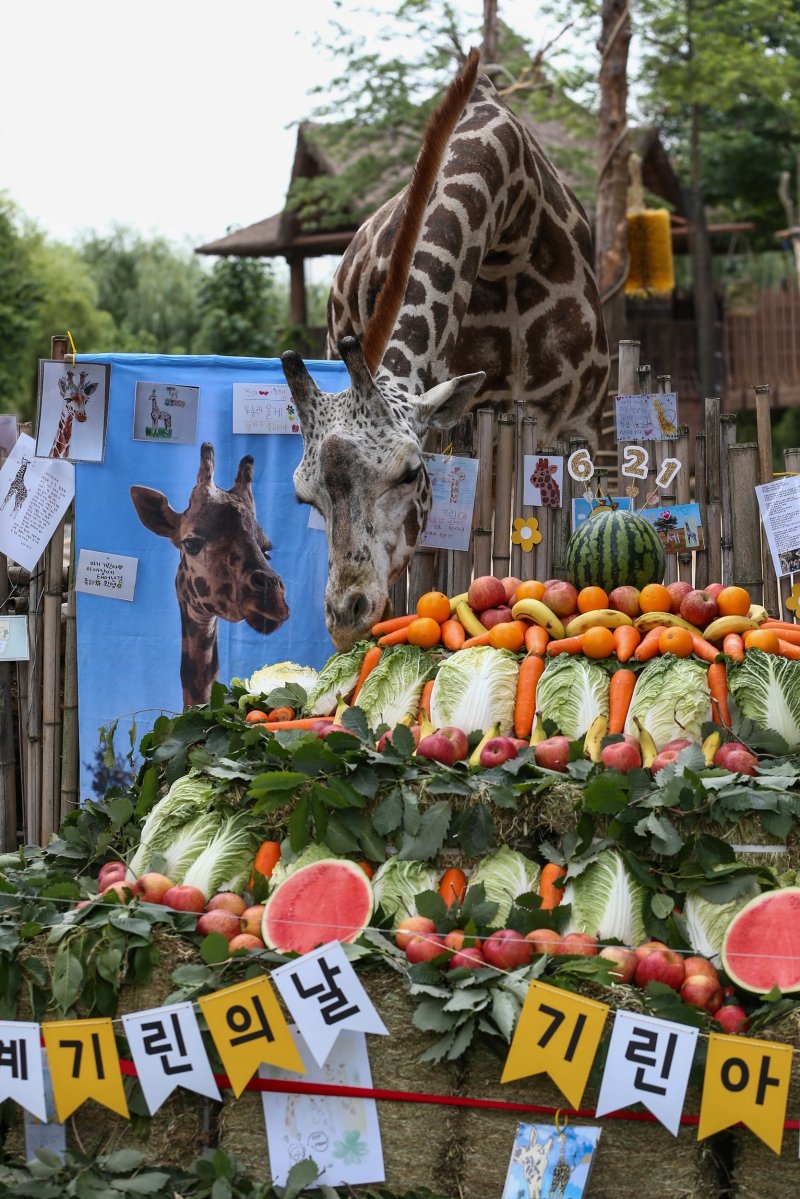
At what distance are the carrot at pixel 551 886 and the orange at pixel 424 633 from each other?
1060 millimetres

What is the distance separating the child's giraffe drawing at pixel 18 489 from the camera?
6305 millimetres

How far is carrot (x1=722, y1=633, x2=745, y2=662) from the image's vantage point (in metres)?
4.13

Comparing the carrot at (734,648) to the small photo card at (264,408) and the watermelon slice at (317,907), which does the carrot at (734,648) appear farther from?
the small photo card at (264,408)

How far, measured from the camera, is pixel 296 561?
21.3ft

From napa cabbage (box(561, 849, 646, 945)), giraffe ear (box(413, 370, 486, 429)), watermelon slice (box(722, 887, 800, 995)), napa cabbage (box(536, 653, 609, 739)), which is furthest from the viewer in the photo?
giraffe ear (box(413, 370, 486, 429))

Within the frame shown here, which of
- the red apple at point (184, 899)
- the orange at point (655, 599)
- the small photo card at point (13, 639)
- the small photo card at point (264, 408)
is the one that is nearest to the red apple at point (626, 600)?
the orange at point (655, 599)

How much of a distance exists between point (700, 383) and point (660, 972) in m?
21.0

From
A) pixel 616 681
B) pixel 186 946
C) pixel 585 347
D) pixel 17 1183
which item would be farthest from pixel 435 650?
pixel 585 347

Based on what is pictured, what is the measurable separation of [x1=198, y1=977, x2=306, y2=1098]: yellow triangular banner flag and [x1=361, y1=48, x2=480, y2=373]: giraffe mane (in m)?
3.16

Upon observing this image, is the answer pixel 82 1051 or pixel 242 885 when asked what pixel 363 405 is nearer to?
pixel 242 885

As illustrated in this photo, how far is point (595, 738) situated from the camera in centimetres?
395

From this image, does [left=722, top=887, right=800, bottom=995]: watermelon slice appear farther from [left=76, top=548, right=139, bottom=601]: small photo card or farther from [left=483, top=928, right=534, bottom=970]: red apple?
[left=76, top=548, right=139, bottom=601]: small photo card

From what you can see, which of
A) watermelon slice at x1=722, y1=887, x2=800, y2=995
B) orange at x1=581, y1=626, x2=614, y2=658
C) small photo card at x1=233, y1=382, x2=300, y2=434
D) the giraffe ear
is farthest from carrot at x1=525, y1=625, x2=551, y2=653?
small photo card at x1=233, y1=382, x2=300, y2=434

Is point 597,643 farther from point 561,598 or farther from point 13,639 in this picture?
point 13,639
